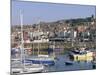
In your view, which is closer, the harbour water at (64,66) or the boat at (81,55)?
the harbour water at (64,66)

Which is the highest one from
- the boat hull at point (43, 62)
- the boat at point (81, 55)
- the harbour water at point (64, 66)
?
the boat at point (81, 55)

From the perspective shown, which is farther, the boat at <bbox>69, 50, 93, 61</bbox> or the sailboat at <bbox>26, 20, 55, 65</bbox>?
the boat at <bbox>69, 50, 93, 61</bbox>

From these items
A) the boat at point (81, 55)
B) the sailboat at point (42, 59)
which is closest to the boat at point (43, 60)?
the sailboat at point (42, 59)

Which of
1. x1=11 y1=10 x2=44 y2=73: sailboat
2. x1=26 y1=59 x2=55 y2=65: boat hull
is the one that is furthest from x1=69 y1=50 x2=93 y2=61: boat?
x1=11 y1=10 x2=44 y2=73: sailboat

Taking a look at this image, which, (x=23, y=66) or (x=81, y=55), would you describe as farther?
(x=81, y=55)

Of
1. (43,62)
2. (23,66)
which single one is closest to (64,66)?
(43,62)

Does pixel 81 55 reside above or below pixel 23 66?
above

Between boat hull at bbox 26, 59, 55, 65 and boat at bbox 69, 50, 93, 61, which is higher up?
boat at bbox 69, 50, 93, 61

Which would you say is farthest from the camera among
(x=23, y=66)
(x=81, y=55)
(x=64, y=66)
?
(x=81, y=55)

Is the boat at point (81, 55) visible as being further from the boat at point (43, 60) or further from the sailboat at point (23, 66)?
the sailboat at point (23, 66)

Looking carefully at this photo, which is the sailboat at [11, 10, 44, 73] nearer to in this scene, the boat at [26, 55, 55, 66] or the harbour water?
the boat at [26, 55, 55, 66]

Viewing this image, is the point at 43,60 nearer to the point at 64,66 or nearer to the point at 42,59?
the point at 42,59
